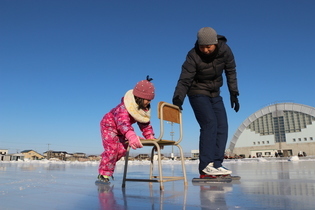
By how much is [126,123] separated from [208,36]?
1.17 meters

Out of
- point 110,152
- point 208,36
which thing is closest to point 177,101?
point 208,36

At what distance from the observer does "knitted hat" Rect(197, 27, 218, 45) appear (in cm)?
Answer: 252

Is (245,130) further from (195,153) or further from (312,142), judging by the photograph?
(195,153)

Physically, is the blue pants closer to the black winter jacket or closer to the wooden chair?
the black winter jacket

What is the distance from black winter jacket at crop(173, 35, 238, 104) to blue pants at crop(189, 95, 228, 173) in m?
0.10

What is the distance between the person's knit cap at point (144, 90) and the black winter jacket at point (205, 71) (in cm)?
29

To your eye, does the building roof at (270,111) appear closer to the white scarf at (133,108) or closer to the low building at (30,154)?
the low building at (30,154)

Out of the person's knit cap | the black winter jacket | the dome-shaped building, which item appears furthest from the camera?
the dome-shaped building

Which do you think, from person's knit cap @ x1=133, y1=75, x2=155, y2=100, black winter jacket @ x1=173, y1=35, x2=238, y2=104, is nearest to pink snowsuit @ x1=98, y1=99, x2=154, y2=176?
person's knit cap @ x1=133, y1=75, x2=155, y2=100

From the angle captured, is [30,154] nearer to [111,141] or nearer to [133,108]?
[111,141]

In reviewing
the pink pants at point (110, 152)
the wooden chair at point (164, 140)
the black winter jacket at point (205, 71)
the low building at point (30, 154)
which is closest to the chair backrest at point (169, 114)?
the wooden chair at point (164, 140)

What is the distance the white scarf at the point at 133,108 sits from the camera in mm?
2307

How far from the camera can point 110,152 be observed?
2557 mm

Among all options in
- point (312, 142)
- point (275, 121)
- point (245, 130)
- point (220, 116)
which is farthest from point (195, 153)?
point (220, 116)
